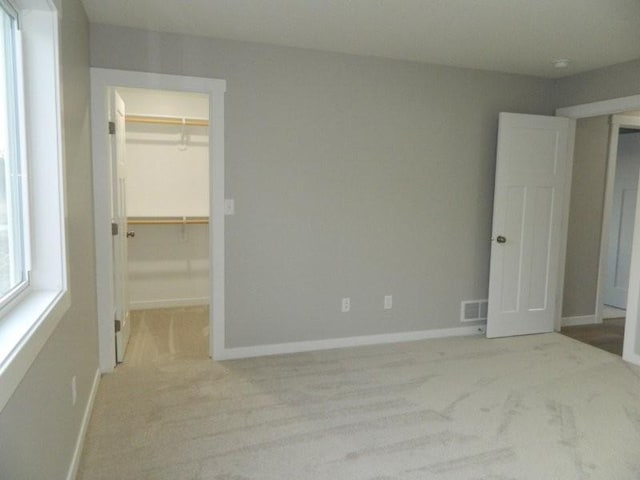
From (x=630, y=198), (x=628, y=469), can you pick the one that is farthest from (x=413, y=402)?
(x=630, y=198)

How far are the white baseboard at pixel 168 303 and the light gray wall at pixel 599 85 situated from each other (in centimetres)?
398

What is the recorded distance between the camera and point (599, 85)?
152 inches

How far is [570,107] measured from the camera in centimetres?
412

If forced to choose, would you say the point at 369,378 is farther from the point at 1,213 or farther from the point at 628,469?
the point at 1,213

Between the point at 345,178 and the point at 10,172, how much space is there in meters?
2.34

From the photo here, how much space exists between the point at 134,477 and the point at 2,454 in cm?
98

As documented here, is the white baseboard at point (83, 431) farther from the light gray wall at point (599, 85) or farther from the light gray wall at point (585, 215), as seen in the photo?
the light gray wall at point (599, 85)

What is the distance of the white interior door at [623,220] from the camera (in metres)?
5.22

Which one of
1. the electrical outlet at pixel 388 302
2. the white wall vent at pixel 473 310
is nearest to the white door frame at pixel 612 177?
the white wall vent at pixel 473 310

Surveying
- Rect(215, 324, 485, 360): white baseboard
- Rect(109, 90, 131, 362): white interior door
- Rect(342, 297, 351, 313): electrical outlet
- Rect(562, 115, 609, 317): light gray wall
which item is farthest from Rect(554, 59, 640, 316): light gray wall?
Rect(109, 90, 131, 362): white interior door

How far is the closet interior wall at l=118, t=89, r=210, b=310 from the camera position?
463 cm

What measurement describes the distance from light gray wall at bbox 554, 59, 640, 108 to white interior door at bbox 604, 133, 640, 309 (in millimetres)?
1618

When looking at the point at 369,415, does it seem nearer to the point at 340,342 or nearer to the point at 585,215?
the point at 340,342

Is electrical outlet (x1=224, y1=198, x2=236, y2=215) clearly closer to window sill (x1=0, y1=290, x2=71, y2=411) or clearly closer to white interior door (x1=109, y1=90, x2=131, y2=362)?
white interior door (x1=109, y1=90, x2=131, y2=362)
